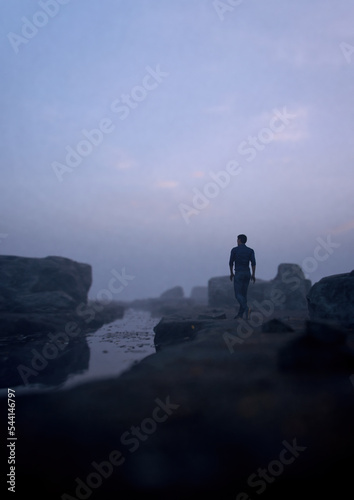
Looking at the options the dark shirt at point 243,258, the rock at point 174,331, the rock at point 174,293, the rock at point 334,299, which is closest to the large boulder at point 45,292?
the rock at point 174,331

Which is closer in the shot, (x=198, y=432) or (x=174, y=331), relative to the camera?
(x=198, y=432)

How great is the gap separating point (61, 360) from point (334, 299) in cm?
733

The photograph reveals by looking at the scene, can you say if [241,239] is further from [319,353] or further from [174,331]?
[319,353]

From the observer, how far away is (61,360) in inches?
310

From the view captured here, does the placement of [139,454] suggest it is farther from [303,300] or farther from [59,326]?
[303,300]

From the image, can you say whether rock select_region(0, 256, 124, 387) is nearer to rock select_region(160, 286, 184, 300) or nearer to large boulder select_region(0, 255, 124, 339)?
large boulder select_region(0, 255, 124, 339)

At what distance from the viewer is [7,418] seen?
299 centimetres

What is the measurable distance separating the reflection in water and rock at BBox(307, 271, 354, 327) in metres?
4.82

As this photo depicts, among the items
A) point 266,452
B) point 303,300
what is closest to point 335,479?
point 266,452

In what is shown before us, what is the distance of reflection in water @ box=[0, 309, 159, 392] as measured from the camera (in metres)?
5.60

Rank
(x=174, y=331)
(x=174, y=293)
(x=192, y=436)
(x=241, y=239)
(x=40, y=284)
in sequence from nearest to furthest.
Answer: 1. (x=192, y=436)
2. (x=174, y=331)
3. (x=241, y=239)
4. (x=40, y=284)
5. (x=174, y=293)

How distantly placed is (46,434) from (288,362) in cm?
296

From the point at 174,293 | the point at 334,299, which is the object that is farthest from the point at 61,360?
the point at 174,293

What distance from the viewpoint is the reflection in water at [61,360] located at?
5.60m
